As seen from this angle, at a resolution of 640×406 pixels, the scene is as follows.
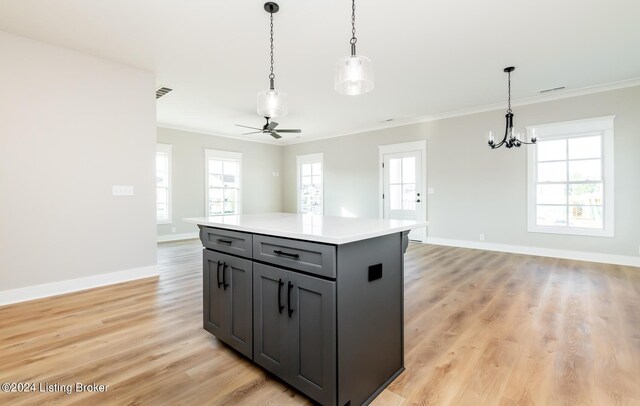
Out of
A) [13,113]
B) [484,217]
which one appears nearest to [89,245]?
[13,113]

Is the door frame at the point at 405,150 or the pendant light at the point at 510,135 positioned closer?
the pendant light at the point at 510,135

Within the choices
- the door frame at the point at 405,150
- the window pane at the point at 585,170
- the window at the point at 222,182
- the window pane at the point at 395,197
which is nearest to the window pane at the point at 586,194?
the window pane at the point at 585,170

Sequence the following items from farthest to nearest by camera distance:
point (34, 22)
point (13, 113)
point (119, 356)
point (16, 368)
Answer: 1. point (13, 113)
2. point (34, 22)
3. point (119, 356)
4. point (16, 368)

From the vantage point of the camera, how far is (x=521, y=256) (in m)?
4.98

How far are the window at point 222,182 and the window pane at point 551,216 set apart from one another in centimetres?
664

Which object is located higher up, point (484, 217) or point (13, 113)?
point (13, 113)

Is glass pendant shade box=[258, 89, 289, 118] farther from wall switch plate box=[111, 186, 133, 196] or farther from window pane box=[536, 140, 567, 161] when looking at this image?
window pane box=[536, 140, 567, 161]

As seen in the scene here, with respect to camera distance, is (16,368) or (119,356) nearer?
(16,368)

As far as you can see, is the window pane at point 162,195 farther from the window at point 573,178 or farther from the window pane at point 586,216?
the window pane at point 586,216

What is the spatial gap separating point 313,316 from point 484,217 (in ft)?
17.0

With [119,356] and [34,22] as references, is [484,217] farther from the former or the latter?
[34,22]

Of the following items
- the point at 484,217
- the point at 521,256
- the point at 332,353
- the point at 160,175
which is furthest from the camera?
the point at 160,175

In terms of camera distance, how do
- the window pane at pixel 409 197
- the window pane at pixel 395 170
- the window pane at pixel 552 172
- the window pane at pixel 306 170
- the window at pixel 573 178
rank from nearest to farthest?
the window at pixel 573 178
the window pane at pixel 552 172
the window pane at pixel 409 197
the window pane at pixel 395 170
the window pane at pixel 306 170

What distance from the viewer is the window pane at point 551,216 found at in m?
4.84
